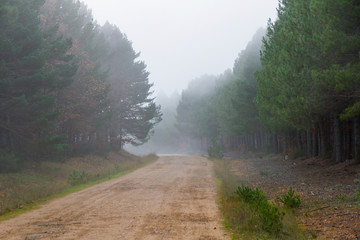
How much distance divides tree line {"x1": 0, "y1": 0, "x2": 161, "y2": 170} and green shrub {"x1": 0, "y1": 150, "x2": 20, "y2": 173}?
0.06 m

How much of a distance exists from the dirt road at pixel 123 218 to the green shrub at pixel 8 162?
5.71m

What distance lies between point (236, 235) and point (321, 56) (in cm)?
1119

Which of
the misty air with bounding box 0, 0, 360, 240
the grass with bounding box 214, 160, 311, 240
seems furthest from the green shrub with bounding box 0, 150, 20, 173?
the grass with bounding box 214, 160, 311, 240

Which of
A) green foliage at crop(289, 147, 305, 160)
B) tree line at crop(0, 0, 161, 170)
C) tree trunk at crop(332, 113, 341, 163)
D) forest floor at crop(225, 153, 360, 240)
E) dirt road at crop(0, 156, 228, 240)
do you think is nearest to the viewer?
dirt road at crop(0, 156, 228, 240)

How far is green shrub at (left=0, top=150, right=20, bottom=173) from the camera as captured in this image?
17.9m

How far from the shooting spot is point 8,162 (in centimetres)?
1809

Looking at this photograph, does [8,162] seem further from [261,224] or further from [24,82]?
[261,224]

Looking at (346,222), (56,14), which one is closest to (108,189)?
(346,222)

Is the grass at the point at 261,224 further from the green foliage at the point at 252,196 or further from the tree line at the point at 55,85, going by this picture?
the tree line at the point at 55,85

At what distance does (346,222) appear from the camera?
8.27 m

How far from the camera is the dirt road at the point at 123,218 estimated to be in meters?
7.85

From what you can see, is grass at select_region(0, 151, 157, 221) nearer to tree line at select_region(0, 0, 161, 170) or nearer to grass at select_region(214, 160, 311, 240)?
tree line at select_region(0, 0, 161, 170)

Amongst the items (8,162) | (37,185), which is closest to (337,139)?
(37,185)

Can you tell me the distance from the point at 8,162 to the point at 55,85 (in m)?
5.27
